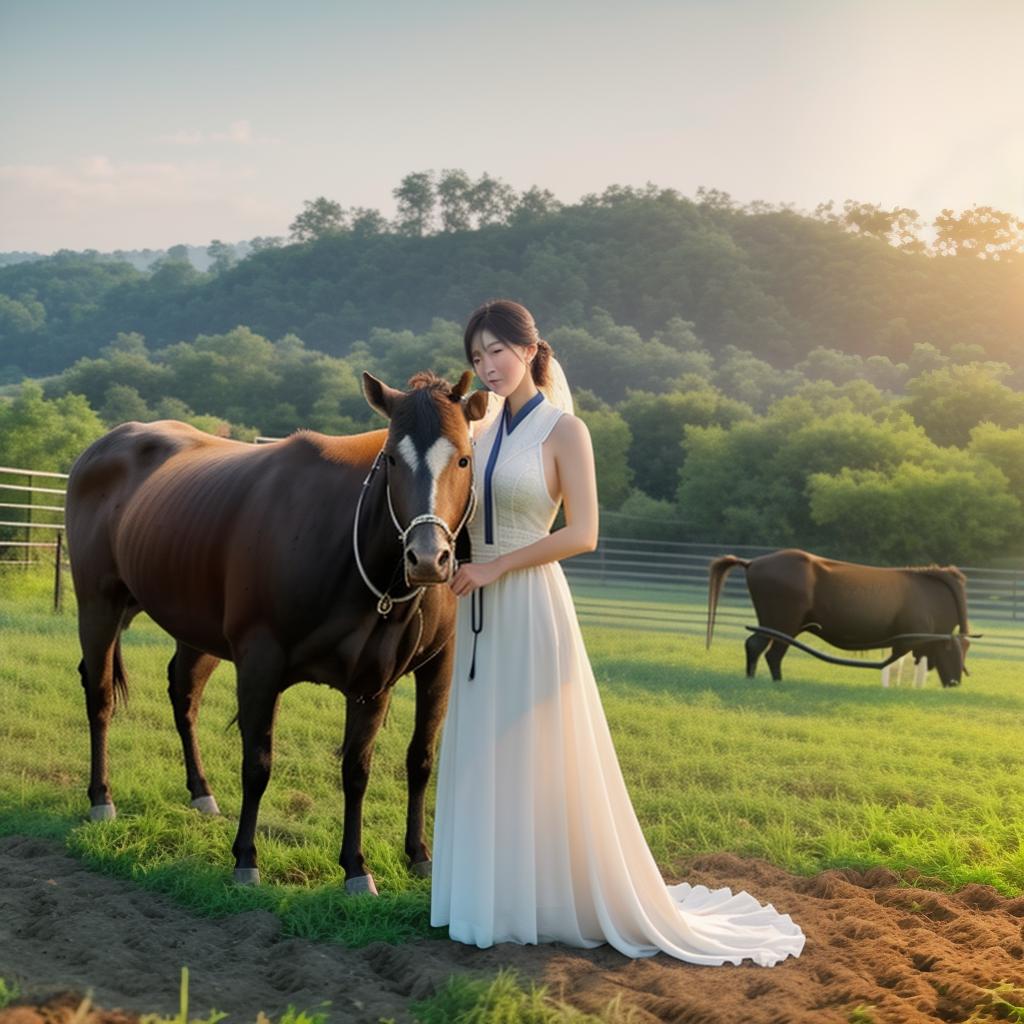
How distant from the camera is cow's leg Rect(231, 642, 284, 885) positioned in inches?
183

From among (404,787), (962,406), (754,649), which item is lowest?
(754,649)

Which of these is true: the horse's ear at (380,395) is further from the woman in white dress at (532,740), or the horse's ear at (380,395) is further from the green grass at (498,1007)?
the green grass at (498,1007)

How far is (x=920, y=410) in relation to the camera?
49.5m

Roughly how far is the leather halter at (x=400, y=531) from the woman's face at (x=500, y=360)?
0.36 m

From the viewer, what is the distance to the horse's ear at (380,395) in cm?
405

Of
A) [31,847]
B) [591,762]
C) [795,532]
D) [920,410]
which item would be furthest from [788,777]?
[920,410]

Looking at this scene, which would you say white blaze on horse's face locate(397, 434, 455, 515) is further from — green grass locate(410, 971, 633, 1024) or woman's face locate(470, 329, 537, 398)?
green grass locate(410, 971, 633, 1024)

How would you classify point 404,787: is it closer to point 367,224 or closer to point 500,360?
point 500,360

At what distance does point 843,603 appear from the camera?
13695mm

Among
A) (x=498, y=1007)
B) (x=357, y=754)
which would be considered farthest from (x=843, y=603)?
(x=498, y=1007)

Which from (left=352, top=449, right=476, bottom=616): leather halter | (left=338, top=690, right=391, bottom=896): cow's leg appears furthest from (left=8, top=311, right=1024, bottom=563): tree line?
(left=352, top=449, right=476, bottom=616): leather halter

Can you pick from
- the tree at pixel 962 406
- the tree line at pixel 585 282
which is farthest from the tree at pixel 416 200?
the tree at pixel 962 406

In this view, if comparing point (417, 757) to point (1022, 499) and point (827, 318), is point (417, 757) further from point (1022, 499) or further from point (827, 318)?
point (827, 318)

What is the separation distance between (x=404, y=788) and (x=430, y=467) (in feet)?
9.90
